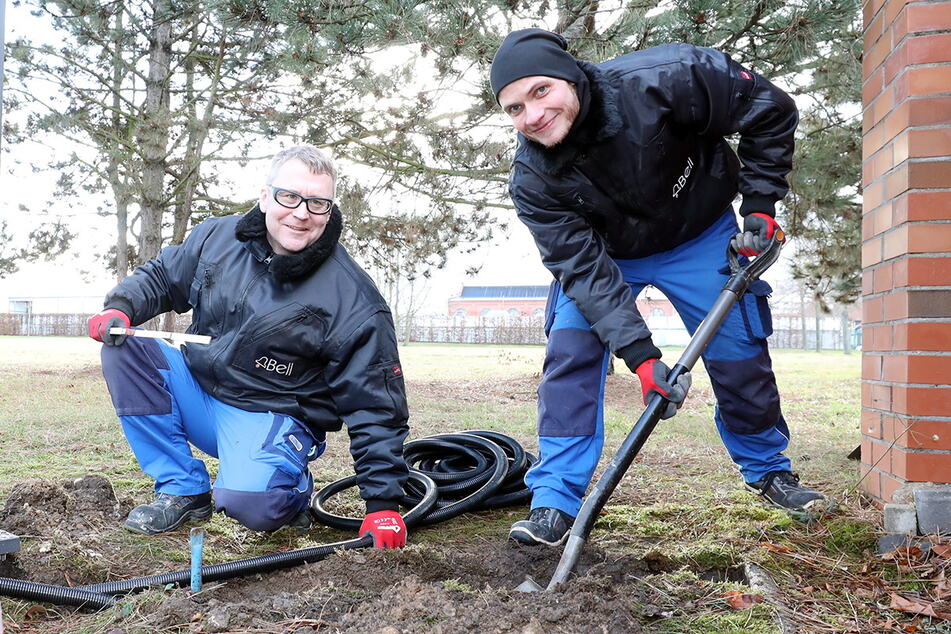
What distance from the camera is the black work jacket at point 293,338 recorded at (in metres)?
2.47

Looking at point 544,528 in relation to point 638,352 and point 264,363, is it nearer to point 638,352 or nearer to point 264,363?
point 638,352

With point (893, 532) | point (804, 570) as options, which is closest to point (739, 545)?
point (804, 570)

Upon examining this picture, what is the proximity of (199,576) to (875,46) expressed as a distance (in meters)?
2.94

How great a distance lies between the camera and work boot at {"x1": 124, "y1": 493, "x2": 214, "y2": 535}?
2.61m

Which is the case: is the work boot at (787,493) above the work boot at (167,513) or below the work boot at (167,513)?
above

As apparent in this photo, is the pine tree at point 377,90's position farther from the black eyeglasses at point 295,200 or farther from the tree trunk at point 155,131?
the black eyeglasses at point 295,200

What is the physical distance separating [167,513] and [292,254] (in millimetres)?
1065

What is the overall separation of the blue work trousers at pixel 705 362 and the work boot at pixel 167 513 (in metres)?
1.29

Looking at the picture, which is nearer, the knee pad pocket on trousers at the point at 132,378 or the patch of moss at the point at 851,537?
the patch of moss at the point at 851,537

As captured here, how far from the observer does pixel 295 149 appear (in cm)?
267

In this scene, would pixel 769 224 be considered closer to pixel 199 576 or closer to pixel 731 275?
pixel 731 275

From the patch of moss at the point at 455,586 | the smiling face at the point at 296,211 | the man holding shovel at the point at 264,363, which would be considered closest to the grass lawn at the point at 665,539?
the patch of moss at the point at 455,586

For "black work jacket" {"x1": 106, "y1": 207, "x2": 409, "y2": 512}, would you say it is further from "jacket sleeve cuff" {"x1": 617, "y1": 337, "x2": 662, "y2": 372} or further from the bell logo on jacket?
"jacket sleeve cuff" {"x1": 617, "y1": 337, "x2": 662, "y2": 372}

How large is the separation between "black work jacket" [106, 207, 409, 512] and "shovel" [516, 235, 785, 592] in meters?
0.60
